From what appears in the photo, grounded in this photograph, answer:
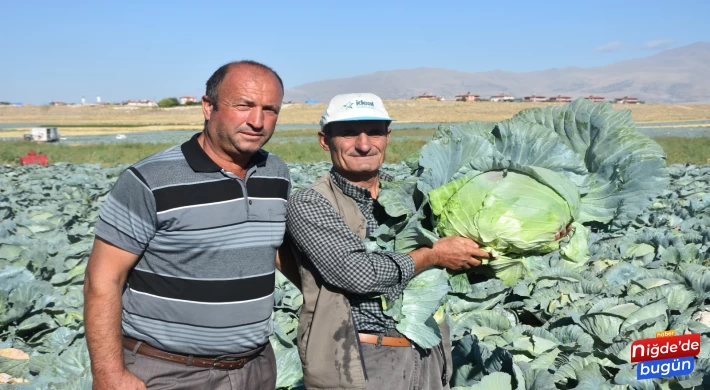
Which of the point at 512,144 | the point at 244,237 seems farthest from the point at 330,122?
the point at 512,144

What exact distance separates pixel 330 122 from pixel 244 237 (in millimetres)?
596

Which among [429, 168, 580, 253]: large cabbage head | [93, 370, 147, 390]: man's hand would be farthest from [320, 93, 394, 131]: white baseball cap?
[93, 370, 147, 390]: man's hand

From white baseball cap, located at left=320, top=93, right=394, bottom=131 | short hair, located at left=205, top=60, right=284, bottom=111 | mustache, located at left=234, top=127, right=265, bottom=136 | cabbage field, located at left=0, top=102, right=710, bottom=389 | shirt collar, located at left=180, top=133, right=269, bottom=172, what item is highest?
short hair, located at left=205, top=60, right=284, bottom=111

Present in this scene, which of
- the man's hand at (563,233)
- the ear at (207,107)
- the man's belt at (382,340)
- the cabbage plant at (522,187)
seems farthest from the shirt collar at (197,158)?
the man's hand at (563,233)

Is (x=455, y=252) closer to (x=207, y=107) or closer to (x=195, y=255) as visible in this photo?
(x=195, y=255)

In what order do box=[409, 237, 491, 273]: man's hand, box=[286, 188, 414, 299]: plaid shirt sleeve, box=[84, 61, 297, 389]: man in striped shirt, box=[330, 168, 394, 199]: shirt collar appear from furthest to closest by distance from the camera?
box=[330, 168, 394, 199]: shirt collar
box=[409, 237, 491, 273]: man's hand
box=[286, 188, 414, 299]: plaid shirt sleeve
box=[84, 61, 297, 389]: man in striped shirt

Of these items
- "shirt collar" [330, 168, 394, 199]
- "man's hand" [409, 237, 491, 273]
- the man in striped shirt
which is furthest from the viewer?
"shirt collar" [330, 168, 394, 199]

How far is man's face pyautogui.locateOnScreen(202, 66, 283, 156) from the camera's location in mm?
2439

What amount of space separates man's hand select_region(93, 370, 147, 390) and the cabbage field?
3.44ft

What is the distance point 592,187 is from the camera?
287cm

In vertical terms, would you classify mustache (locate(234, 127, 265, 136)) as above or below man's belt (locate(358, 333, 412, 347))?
above

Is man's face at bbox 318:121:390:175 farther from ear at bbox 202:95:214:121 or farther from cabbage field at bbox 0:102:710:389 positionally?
ear at bbox 202:95:214:121

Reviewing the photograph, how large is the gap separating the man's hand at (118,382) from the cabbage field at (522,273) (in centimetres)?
105

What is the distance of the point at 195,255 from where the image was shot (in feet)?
7.79
